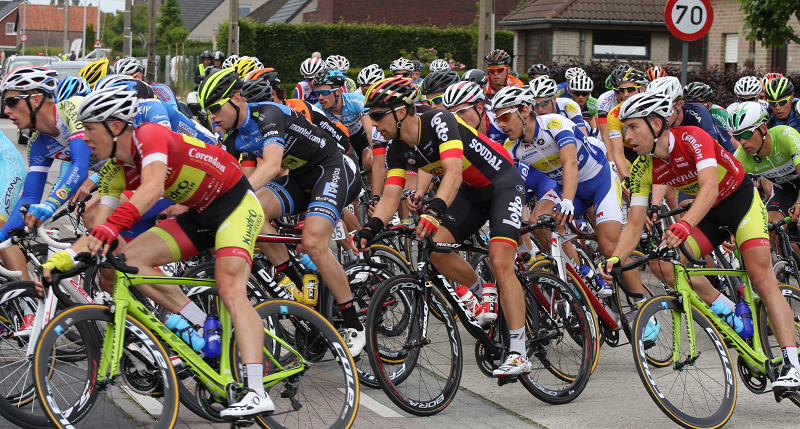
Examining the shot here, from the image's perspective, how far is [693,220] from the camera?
206 inches

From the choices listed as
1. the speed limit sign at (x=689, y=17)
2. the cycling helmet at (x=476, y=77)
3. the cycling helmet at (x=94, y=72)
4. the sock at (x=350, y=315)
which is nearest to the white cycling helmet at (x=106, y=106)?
the sock at (x=350, y=315)

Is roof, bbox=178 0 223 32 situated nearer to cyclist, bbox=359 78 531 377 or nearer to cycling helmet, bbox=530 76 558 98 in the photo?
cycling helmet, bbox=530 76 558 98

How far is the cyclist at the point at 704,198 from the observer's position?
17.5 feet

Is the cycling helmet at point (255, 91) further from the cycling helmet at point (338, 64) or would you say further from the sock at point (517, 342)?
the cycling helmet at point (338, 64)

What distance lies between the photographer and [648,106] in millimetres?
5410

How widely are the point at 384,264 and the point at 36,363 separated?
262 cm

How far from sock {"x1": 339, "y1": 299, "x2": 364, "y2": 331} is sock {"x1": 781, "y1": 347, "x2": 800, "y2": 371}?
2.69 metres

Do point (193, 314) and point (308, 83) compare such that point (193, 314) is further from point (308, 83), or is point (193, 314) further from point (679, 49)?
point (679, 49)

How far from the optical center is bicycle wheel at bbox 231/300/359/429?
457 centimetres

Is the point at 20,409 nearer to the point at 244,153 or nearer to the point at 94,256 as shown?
the point at 94,256

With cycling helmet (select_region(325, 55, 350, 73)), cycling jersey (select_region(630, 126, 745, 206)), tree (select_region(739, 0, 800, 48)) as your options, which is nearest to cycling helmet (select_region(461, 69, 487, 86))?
cycling helmet (select_region(325, 55, 350, 73))

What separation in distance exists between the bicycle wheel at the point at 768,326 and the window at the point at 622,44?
3301 cm

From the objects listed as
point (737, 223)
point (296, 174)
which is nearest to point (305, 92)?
point (296, 174)

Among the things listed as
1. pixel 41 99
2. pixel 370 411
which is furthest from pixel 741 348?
pixel 41 99
